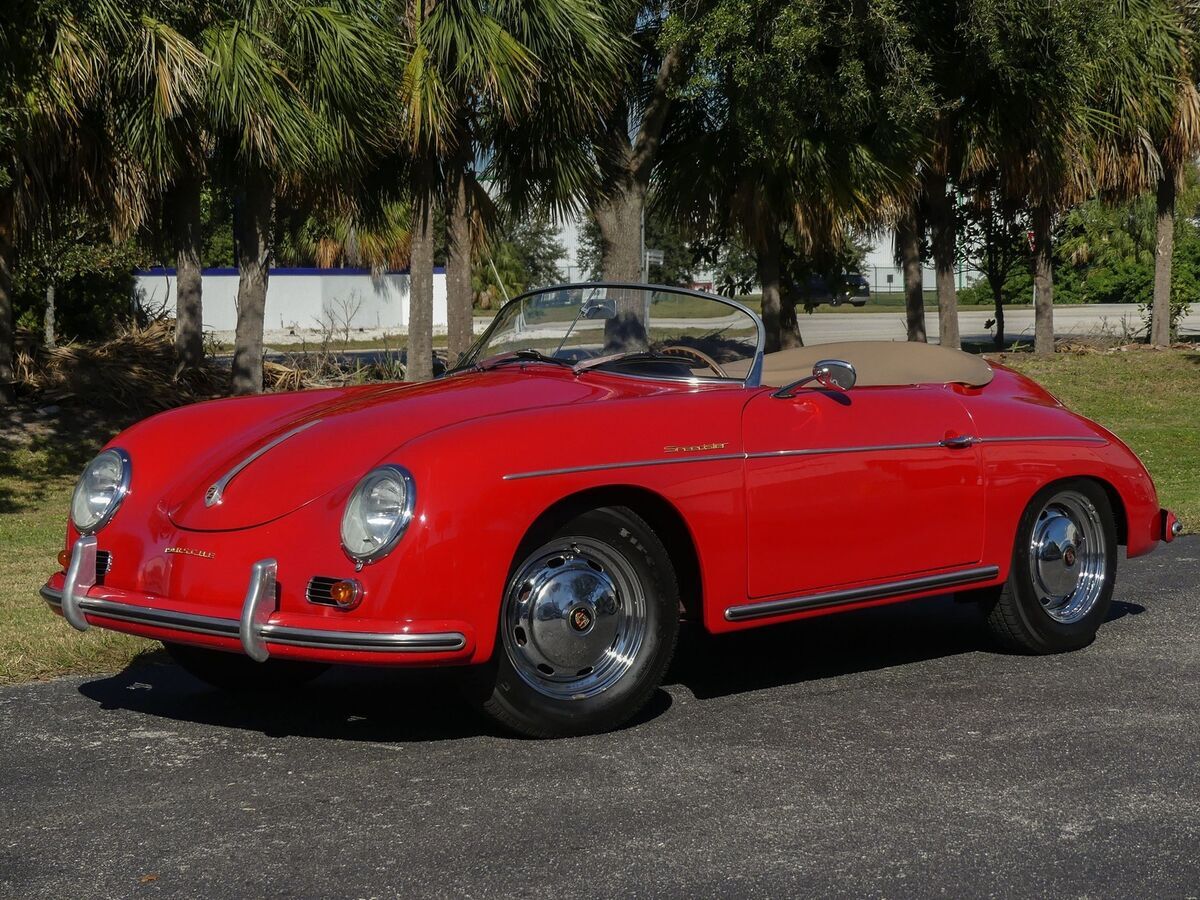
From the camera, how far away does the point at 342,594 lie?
4.17 meters

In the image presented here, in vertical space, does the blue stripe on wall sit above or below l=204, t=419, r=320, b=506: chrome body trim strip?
above

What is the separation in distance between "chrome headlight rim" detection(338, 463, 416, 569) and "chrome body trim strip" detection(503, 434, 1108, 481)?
276 millimetres

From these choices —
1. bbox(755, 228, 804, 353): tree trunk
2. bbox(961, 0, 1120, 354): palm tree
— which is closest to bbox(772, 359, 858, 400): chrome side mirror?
bbox(961, 0, 1120, 354): palm tree

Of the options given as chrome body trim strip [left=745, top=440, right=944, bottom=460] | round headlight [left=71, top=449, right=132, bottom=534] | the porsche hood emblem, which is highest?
chrome body trim strip [left=745, top=440, right=944, bottom=460]

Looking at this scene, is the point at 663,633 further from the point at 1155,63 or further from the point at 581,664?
the point at 1155,63

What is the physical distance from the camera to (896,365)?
5910mm

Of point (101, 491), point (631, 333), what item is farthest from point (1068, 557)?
point (101, 491)

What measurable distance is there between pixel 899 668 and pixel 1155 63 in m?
15.7

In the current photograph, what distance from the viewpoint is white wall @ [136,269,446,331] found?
4103 cm

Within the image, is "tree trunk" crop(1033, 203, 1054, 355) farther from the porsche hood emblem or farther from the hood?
the porsche hood emblem

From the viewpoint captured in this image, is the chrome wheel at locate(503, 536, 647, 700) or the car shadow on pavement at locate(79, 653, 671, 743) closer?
the chrome wheel at locate(503, 536, 647, 700)

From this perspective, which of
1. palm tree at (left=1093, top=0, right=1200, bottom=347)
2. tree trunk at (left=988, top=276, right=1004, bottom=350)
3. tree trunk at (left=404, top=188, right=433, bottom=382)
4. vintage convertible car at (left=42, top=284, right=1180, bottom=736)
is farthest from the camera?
tree trunk at (left=988, top=276, right=1004, bottom=350)

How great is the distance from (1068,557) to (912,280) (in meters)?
16.0

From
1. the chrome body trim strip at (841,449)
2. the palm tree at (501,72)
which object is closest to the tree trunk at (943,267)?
the palm tree at (501,72)
